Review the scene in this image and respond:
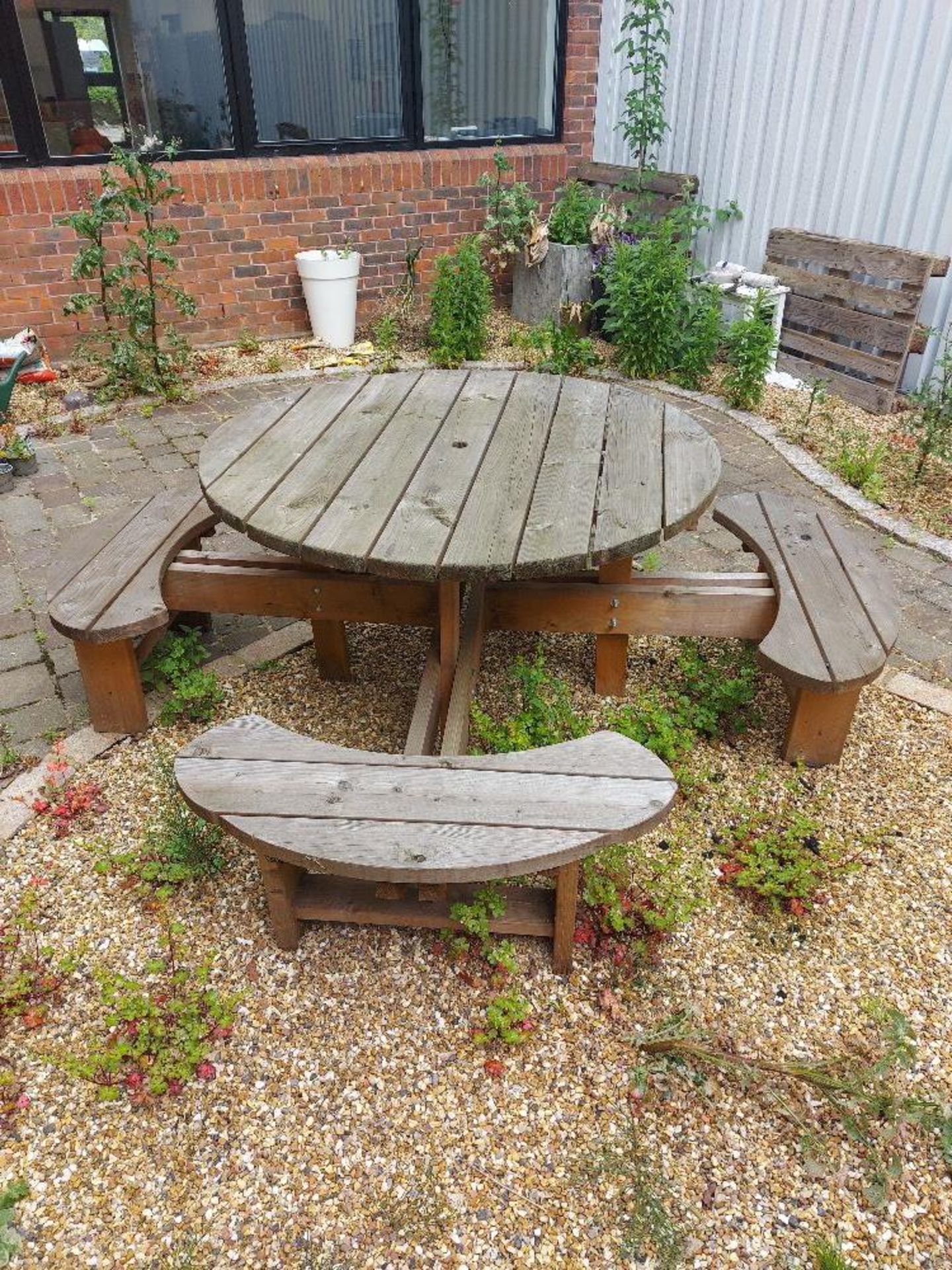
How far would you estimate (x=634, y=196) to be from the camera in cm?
623

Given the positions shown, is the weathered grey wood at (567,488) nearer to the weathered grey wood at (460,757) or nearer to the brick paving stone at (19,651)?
the weathered grey wood at (460,757)

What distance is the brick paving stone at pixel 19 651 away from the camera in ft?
9.53

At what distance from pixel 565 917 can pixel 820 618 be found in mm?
1089

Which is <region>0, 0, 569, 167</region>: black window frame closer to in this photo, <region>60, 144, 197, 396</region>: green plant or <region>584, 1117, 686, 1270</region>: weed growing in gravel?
<region>60, 144, 197, 396</region>: green plant

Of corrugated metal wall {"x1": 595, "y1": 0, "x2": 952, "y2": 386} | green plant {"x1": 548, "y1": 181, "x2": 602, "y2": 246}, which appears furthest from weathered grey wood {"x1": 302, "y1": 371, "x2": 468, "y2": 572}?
green plant {"x1": 548, "y1": 181, "x2": 602, "y2": 246}

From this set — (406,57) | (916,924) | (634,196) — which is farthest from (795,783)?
(406,57)

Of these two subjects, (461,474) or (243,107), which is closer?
(461,474)

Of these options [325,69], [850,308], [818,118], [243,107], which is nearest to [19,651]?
[243,107]

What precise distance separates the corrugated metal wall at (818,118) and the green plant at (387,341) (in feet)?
7.24

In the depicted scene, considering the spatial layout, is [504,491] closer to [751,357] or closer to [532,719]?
[532,719]

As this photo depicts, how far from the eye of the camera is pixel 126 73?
5574 millimetres

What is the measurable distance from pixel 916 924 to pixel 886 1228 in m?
0.70

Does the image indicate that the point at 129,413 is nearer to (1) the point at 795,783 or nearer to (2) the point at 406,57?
(2) the point at 406,57

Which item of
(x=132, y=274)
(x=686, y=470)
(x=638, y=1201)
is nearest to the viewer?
(x=638, y=1201)
